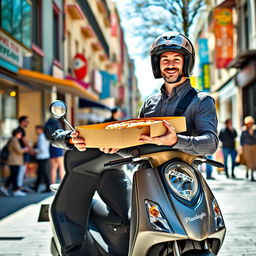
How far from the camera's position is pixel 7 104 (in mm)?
12992

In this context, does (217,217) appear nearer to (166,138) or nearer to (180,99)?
(166,138)

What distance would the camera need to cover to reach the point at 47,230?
19.3ft

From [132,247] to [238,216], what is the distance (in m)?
4.25

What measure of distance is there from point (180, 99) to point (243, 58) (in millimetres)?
17602

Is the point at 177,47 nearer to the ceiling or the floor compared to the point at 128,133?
nearer to the ceiling

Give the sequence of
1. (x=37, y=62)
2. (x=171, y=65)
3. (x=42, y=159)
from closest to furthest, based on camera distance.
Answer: (x=171, y=65), (x=42, y=159), (x=37, y=62)

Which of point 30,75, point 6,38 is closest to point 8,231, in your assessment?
point 6,38

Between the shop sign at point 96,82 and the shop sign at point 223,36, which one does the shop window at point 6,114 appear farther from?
the shop sign at point 96,82

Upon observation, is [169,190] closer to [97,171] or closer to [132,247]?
[132,247]

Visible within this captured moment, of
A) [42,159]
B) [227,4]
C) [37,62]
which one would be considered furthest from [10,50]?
[227,4]

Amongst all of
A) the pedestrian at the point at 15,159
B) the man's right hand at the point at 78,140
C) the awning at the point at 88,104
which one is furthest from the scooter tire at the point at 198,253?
the awning at the point at 88,104

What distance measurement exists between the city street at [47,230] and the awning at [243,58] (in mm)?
10862

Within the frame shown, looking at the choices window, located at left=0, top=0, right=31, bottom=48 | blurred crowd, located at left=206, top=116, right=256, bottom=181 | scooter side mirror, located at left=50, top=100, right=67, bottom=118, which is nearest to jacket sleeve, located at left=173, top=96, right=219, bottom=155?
scooter side mirror, located at left=50, top=100, right=67, bottom=118

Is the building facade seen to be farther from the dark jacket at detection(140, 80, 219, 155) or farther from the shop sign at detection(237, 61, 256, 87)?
the dark jacket at detection(140, 80, 219, 155)
